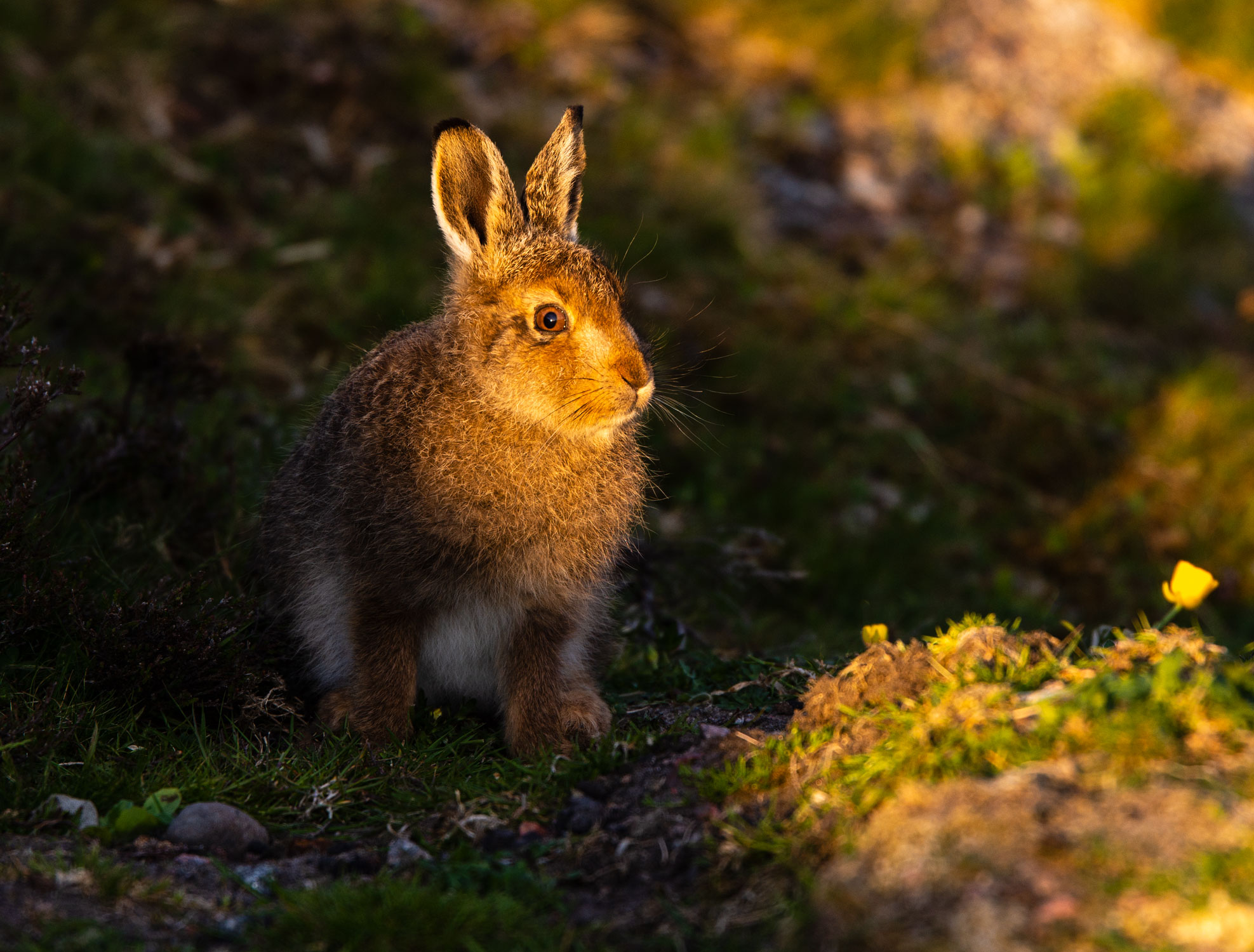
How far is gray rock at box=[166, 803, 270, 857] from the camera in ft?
11.7

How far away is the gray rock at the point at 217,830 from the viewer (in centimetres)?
356

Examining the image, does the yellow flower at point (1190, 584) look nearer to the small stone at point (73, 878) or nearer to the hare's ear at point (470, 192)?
the hare's ear at point (470, 192)

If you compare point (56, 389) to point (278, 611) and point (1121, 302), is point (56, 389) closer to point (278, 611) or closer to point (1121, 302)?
point (278, 611)

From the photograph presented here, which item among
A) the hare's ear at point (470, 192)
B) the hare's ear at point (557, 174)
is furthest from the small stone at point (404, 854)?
the hare's ear at point (557, 174)

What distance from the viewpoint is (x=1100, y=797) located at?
9.13ft

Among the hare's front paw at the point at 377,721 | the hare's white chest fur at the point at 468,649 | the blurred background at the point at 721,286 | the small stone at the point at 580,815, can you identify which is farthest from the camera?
the blurred background at the point at 721,286

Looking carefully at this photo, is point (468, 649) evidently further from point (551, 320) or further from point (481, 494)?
point (551, 320)

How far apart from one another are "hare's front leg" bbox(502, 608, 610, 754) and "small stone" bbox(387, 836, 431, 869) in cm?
82

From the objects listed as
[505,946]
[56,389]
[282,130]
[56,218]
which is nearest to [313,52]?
[282,130]

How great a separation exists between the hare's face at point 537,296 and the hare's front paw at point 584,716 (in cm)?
101

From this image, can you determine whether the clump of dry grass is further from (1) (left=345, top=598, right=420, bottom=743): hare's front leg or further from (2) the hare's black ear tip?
(2) the hare's black ear tip

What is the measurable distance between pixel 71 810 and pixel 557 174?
3.07m

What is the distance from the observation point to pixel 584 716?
4516mm

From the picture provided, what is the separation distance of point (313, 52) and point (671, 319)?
353cm
